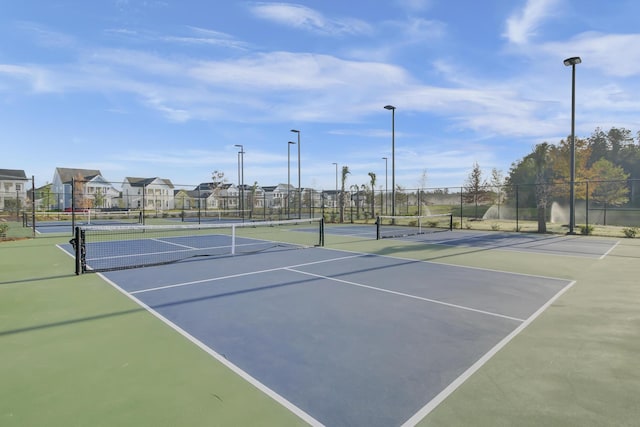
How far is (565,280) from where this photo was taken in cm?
733

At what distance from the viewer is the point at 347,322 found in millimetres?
4742

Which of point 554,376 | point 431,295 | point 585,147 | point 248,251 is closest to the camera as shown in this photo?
point 554,376

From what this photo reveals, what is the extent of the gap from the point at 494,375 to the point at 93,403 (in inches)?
131

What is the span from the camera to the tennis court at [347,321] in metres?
3.01

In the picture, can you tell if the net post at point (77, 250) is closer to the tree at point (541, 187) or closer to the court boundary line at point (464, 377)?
the court boundary line at point (464, 377)

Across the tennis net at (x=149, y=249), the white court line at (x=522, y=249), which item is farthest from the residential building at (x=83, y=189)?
the white court line at (x=522, y=249)

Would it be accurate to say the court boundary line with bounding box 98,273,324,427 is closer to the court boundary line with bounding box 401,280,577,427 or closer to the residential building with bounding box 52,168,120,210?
the court boundary line with bounding box 401,280,577,427

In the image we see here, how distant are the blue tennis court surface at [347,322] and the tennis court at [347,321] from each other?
0.04ft

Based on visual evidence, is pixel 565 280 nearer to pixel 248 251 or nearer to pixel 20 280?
pixel 248 251

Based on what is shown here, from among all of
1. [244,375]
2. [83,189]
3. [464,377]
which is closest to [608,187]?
[464,377]

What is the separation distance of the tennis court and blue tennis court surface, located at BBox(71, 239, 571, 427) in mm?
13

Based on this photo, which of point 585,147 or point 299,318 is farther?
point 585,147

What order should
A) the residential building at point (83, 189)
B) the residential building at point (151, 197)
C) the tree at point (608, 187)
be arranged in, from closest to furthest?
the tree at point (608, 187) → the residential building at point (151, 197) → the residential building at point (83, 189)

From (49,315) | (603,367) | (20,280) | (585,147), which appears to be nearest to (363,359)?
(603,367)
